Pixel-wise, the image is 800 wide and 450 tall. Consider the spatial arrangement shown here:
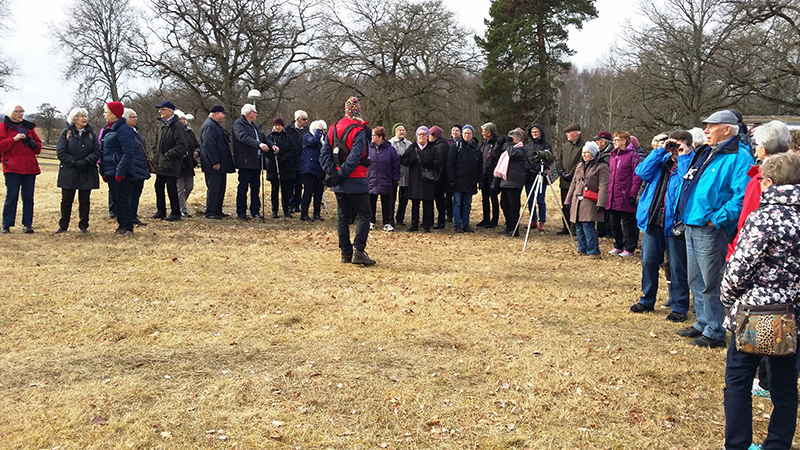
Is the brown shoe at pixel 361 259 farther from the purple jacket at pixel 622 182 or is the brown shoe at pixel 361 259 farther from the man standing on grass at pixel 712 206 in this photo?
the man standing on grass at pixel 712 206

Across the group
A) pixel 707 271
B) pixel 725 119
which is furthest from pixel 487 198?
pixel 725 119

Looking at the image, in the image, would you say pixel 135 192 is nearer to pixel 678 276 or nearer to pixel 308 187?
pixel 308 187

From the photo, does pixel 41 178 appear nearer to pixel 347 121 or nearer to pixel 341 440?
pixel 347 121

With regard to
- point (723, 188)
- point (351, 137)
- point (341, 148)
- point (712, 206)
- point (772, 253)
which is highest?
point (351, 137)

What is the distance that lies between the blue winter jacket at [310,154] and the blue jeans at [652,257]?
7387 mm

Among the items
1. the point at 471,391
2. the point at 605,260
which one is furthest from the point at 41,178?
the point at 471,391

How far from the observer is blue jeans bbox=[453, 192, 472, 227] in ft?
39.4

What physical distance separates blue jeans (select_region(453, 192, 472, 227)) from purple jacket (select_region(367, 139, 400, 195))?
4.42 feet

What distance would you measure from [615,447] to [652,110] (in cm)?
2976

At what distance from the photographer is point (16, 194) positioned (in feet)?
31.7

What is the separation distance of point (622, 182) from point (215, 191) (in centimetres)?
769

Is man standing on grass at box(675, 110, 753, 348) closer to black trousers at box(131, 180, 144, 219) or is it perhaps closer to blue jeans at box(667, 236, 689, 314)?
blue jeans at box(667, 236, 689, 314)

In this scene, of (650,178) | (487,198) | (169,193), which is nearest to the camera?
(650,178)

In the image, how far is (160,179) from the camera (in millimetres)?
11750
